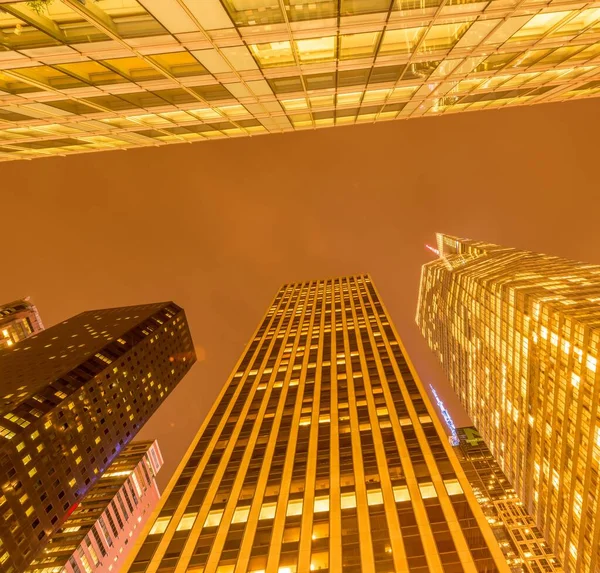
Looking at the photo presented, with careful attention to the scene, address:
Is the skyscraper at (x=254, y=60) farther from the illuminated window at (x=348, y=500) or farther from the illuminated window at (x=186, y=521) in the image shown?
the illuminated window at (x=186, y=521)

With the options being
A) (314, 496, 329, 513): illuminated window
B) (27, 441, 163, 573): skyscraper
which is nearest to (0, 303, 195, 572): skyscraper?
(27, 441, 163, 573): skyscraper

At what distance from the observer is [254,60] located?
18.6 metres

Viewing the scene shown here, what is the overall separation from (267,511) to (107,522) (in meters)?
110

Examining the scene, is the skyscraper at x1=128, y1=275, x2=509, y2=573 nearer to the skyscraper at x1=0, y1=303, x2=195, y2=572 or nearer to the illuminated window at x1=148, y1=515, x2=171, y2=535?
the illuminated window at x1=148, y1=515, x2=171, y2=535

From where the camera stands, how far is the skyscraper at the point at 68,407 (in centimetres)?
7306

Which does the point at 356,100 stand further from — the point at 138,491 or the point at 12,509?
the point at 138,491

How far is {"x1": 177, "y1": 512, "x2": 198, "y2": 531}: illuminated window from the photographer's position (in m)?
42.6

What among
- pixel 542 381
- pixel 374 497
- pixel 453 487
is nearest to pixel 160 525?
pixel 374 497

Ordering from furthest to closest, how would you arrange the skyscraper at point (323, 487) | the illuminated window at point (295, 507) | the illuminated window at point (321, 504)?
the illuminated window at point (295, 507) < the illuminated window at point (321, 504) < the skyscraper at point (323, 487)

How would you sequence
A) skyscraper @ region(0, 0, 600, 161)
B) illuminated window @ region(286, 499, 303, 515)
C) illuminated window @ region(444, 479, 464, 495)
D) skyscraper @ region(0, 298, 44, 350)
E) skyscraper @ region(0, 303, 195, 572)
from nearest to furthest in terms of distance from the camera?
skyscraper @ region(0, 0, 600, 161) < illuminated window @ region(444, 479, 464, 495) < illuminated window @ region(286, 499, 303, 515) < skyscraper @ region(0, 303, 195, 572) < skyscraper @ region(0, 298, 44, 350)

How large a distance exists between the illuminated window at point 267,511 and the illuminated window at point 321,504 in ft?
15.3

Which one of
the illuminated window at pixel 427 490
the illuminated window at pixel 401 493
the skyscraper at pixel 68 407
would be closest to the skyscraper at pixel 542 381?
the illuminated window at pixel 427 490

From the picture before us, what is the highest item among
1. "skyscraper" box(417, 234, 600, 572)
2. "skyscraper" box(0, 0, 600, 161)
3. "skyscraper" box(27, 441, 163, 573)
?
"skyscraper" box(0, 0, 600, 161)

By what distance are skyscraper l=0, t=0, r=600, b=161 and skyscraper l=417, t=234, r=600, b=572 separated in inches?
2216
